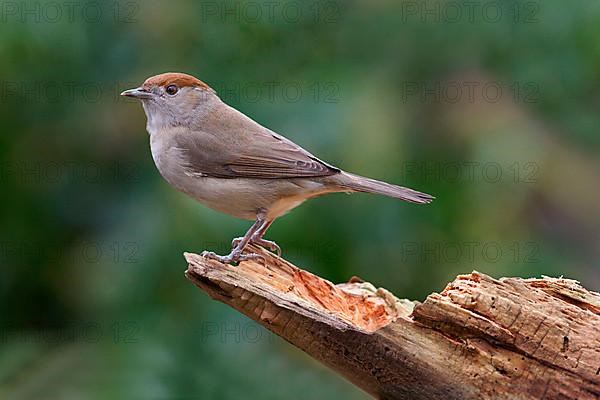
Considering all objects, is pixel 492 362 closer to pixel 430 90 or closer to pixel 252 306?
pixel 252 306

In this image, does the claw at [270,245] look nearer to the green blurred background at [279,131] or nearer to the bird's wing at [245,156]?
the green blurred background at [279,131]

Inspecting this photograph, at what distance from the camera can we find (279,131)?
561 cm

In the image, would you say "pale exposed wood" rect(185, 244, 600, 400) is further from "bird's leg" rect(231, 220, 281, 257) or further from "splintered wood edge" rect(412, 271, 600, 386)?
"bird's leg" rect(231, 220, 281, 257)

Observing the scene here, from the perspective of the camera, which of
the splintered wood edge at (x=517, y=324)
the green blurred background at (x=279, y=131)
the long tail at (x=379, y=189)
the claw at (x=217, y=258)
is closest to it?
the splintered wood edge at (x=517, y=324)

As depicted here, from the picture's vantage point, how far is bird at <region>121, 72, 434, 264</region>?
4.82 m

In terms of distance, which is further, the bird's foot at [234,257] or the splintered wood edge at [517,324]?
the bird's foot at [234,257]

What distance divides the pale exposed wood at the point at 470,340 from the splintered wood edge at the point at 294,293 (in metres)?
0.01

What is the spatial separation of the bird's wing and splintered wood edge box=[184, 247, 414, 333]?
1.39 feet

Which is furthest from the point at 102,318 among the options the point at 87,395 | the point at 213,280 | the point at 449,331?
the point at 449,331

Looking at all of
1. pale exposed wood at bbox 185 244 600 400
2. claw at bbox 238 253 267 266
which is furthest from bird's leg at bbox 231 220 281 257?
pale exposed wood at bbox 185 244 600 400

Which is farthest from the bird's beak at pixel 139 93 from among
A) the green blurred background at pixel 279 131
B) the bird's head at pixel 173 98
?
the green blurred background at pixel 279 131

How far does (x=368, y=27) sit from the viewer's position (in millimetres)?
6504

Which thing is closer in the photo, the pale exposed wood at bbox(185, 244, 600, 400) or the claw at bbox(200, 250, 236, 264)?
the pale exposed wood at bbox(185, 244, 600, 400)

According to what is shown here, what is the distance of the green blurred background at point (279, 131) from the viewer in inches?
199
